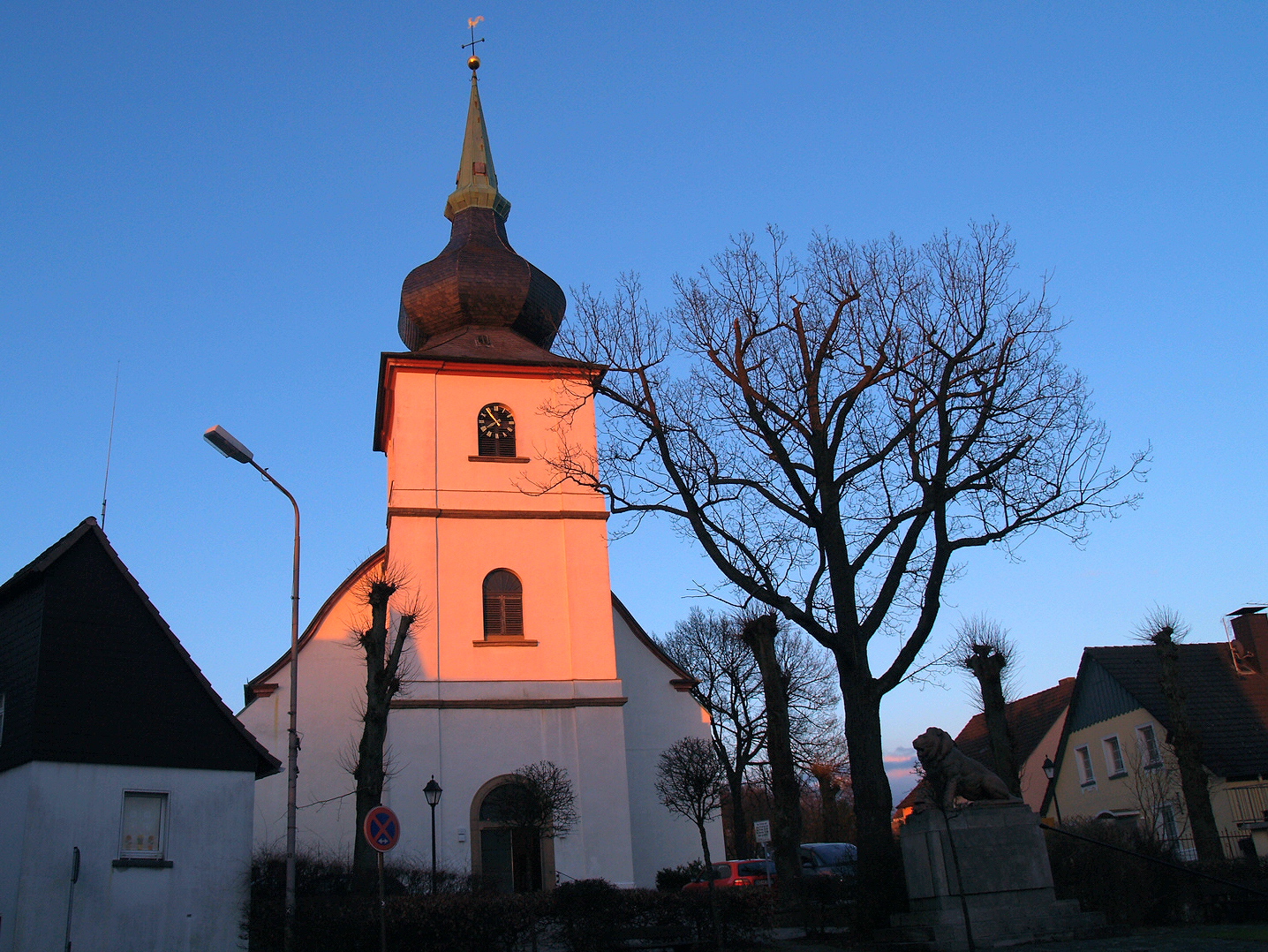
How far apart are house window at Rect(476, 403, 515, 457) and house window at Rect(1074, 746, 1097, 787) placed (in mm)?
19724

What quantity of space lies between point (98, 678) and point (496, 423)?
11768mm

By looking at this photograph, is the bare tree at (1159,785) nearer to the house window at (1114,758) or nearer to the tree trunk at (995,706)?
the house window at (1114,758)

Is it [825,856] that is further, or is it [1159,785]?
[1159,785]

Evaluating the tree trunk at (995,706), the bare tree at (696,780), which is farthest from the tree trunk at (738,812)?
the bare tree at (696,780)

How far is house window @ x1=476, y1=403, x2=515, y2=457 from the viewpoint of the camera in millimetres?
26406

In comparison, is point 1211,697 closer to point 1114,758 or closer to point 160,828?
point 1114,758

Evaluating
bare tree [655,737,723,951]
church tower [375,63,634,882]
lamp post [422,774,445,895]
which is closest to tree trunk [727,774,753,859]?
church tower [375,63,634,882]

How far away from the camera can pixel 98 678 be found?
16.6 m

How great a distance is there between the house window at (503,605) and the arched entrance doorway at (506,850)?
10.5ft

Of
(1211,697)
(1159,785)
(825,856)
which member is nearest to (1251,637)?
(1211,697)

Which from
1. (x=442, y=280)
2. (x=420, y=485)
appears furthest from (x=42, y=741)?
(x=442, y=280)

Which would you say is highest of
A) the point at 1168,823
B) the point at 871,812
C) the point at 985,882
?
the point at 871,812

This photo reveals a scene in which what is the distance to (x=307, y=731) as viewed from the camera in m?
24.7

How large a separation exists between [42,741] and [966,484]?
549 inches
